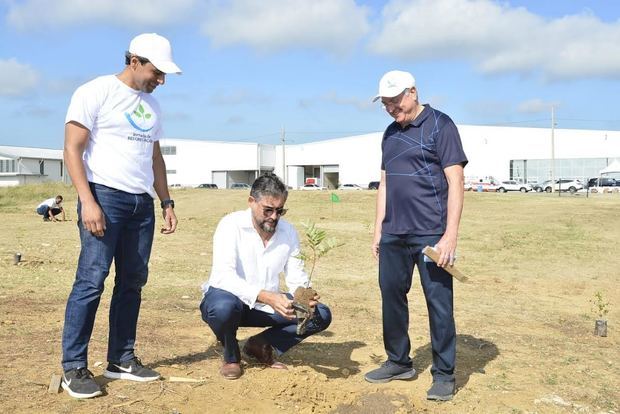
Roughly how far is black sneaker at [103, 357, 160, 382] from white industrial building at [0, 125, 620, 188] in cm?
5739

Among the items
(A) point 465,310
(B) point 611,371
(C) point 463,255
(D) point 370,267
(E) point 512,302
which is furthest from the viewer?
(C) point 463,255

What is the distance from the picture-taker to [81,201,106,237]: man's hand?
11.6 feet

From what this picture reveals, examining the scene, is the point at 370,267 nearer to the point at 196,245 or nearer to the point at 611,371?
the point at 196,245

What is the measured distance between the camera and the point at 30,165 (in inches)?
2918

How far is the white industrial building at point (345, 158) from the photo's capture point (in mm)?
60812

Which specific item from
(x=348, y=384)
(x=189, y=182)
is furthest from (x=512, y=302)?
(x=189, y=182)

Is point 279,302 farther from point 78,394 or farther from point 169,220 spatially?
point 78,394

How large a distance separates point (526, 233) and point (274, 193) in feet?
45.7

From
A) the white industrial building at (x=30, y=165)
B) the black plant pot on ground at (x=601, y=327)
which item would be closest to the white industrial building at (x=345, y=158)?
the white industrial building at (x=30, y=165)

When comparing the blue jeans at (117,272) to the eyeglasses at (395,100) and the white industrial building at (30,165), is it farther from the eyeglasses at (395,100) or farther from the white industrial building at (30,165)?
the white industrial building at (30,165)

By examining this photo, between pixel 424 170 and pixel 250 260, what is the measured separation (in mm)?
1289

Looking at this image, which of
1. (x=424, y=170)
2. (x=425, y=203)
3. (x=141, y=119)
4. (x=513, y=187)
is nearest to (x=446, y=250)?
(x=425, y=203)

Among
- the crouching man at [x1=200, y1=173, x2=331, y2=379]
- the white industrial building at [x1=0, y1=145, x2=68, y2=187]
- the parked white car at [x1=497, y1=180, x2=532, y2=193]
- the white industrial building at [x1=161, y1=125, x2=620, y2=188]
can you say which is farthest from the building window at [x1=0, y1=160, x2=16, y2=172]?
the crouching man at [x1=200, y1=173, x2=331, y2=379]

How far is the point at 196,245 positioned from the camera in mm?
12969
